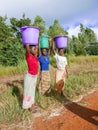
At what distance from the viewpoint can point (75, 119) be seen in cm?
497

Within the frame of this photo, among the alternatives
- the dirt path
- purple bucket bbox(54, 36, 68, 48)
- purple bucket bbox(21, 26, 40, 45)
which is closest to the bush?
purple bucket bbox(54, 36, 68, 48)

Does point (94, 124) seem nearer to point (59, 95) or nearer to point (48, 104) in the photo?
point (48, 104)

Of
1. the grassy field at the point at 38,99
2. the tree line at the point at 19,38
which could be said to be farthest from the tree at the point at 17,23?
the grassy field at the point at 38,99

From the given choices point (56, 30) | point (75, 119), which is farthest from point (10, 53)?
point (75, 119)

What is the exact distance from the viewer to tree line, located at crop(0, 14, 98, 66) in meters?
14.0

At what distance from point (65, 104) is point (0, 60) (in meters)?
8.56

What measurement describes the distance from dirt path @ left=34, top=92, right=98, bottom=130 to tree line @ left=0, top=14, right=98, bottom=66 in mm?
4806

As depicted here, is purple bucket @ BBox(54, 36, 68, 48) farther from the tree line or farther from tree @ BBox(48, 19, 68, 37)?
tree @ BBox(48, 19, 68, 37)

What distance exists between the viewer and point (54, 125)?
15.7 ft

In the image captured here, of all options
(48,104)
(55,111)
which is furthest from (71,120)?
(48,104)

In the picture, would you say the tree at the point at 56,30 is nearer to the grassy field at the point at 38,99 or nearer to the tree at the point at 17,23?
the tree at the point at 17,23

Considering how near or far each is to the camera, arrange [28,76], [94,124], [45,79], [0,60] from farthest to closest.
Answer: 1. [0,60]
2. [45,79]
3. [28,76]
4. [94,124]

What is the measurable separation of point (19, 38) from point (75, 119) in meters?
11.6

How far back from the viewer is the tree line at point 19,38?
553 inches
